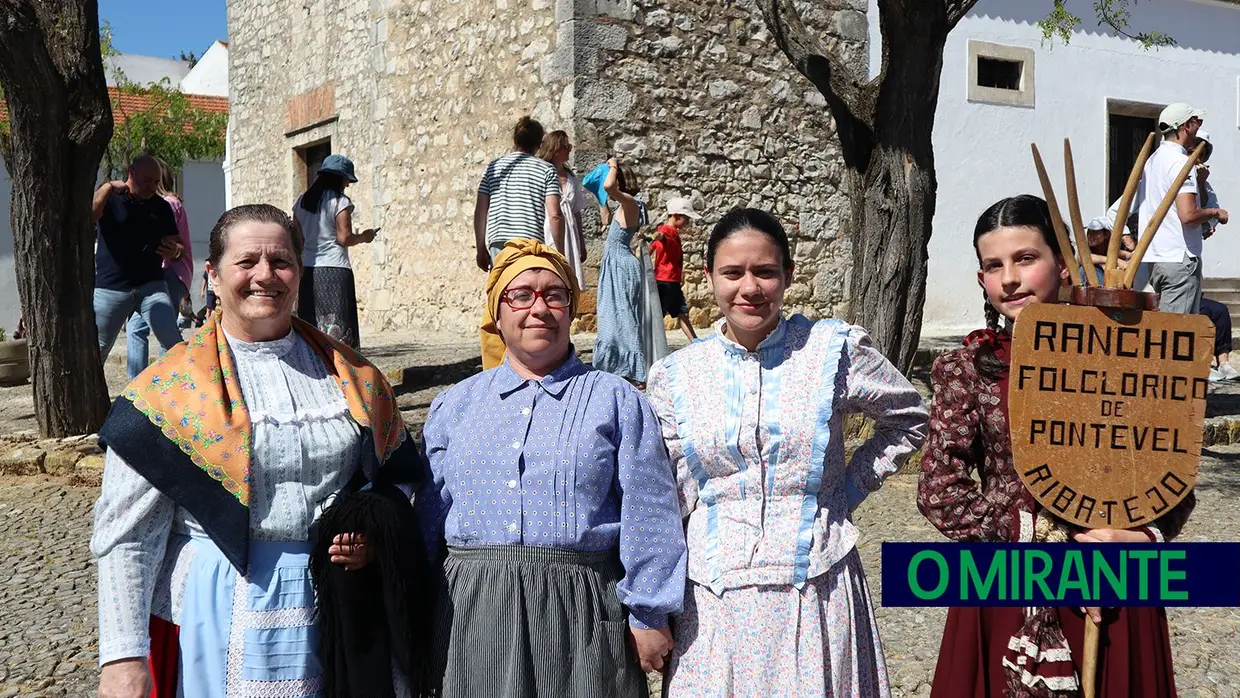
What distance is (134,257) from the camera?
6.95 metres

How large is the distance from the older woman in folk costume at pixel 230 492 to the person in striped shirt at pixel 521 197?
441 cm

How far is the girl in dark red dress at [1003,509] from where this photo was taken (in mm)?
2043

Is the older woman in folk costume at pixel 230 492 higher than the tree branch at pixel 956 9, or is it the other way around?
the tree branch at pixel 956 9

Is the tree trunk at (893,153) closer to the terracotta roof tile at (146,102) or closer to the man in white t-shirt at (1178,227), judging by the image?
the man in white t-shirt at (1178,227)

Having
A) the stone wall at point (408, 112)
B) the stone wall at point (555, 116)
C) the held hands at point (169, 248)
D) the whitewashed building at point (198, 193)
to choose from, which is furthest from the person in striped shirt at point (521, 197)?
the whitewashed building at point (198, 193)

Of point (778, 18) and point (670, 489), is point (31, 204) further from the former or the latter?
point (670, 489)

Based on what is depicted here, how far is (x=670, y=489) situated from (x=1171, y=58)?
527 inches

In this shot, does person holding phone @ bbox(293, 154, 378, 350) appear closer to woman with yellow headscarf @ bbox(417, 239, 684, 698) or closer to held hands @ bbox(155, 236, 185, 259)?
held hands @ bbox(155, 236, 185, 259)

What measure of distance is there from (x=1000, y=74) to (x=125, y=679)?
39.3 feet

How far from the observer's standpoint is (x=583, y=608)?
2299 mm

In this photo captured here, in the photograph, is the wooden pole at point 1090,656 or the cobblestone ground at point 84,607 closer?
the wooden pole at point 1090,656

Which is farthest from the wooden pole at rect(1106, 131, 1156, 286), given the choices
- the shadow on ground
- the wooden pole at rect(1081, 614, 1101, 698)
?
the shadow on ground

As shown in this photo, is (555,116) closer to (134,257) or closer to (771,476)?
(134,257)

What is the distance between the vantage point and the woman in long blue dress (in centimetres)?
A: 727
